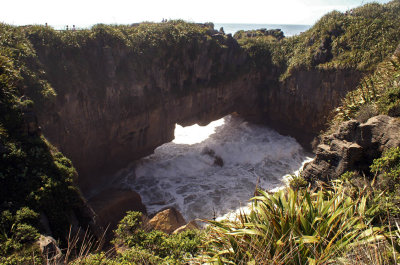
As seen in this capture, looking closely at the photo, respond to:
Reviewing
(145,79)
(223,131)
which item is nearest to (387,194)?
(145,79)

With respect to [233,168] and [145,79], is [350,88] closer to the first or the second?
[233,168]

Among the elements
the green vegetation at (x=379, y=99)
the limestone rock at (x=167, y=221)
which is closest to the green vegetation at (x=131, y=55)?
the limestone rock at (x=167, y=221)

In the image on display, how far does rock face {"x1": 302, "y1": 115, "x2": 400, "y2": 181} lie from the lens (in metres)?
9.20

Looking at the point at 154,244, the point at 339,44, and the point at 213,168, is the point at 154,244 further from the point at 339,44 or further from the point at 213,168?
the point at 339,44

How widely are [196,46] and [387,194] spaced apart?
831 inches

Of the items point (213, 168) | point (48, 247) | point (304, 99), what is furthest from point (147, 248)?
point (304, 99)

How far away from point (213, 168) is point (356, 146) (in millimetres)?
15711

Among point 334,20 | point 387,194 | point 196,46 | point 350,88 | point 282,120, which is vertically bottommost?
point 282,120

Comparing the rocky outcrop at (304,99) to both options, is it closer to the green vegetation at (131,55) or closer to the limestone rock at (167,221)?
the green vegetation at (131,55)

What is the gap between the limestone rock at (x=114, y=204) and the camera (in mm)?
16594

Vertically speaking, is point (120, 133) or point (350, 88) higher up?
point (350, 88)

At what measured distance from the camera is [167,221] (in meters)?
15.2

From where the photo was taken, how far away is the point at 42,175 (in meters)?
10.9

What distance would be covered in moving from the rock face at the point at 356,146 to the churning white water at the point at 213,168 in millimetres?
7337
